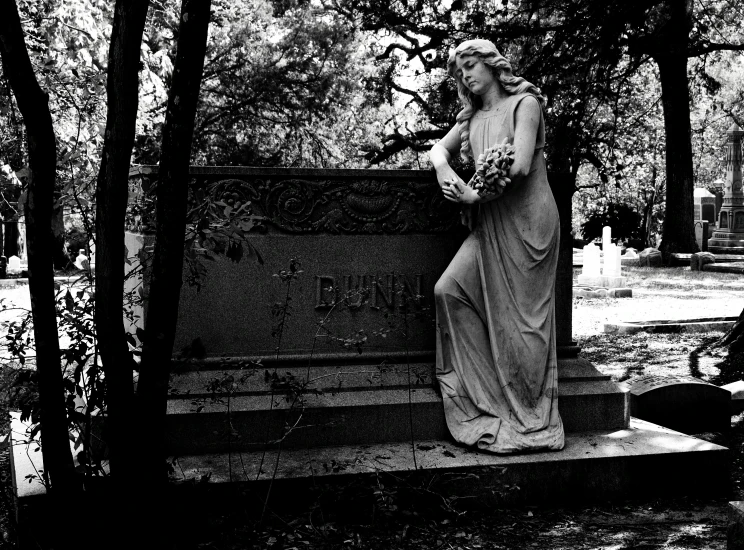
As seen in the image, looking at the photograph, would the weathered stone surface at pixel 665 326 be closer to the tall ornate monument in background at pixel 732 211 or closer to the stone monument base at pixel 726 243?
the stone monument base at pixel 726 243

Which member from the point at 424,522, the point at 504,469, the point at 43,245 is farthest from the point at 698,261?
the point at 43,245

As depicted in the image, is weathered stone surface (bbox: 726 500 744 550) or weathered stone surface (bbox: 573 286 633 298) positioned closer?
weathered stone surface (bbox: 726 500 744 550)

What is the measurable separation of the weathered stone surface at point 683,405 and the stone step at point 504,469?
1.22m

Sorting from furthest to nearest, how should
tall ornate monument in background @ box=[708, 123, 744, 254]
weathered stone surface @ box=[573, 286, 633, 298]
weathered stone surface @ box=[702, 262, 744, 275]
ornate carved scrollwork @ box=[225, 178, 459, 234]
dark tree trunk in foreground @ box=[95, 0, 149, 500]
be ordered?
tall ornate monument in background @ box=[708, 123, 744, 254] < weathered stone surface @ box=[702, 262, 744, 275] < weathered stone surface @ box=[573, 286, 633, 298] < ornate carved scrollwork @ box=[225, 178, 459, 234] < dark tree trunk in foreground @ box=[95, 0, 149, 500]

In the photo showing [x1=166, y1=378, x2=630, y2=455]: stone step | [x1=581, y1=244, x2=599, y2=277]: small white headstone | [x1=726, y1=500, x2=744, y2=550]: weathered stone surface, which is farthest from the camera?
[x1=581, y1=244, x2=599, y2=277]: small white headstone

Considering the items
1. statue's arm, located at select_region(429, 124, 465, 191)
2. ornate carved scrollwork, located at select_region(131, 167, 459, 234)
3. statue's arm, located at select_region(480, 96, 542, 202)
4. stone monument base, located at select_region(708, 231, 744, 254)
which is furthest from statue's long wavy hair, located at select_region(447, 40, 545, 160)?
stone monument base, located at select_region(708, 231, 744, 254)

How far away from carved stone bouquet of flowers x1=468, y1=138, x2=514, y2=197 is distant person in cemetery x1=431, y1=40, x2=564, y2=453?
0.17 feet

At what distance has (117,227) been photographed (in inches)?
165

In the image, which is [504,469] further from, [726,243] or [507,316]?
[726,243]

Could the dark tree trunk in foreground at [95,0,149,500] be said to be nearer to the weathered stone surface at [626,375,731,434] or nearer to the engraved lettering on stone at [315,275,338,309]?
the engraved lettering on stone at [315,275,338,309]

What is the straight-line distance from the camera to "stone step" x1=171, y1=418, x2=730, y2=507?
203 inches

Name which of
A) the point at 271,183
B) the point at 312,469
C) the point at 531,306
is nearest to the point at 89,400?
the point at 312,469

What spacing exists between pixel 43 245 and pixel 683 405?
16.7ft

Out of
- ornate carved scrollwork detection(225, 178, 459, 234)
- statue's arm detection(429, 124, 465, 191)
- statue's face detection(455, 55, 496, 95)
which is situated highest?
statue's face detection(455, 55, 496, 95)
